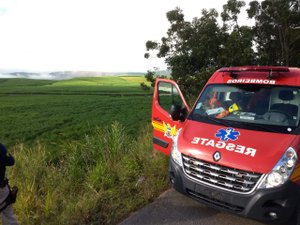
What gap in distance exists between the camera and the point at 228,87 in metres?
5.00

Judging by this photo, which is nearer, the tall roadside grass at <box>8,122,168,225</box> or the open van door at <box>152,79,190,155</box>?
the tall roadside grass at <box>8,122,168,225</box>

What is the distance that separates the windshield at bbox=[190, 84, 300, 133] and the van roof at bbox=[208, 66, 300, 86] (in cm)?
7

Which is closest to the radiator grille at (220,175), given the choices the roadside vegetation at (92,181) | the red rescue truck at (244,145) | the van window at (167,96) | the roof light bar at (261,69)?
the red rescue truck at (244,145)

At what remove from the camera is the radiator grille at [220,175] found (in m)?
3.60

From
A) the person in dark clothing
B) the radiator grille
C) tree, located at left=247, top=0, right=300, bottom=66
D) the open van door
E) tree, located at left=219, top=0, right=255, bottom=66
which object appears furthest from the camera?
tree, located at left=247, top=0, right=300, bottom=66

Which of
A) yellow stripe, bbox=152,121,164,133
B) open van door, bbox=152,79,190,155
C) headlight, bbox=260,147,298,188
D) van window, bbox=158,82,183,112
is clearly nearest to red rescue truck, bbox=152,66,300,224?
headlight, bbox=260,147,298,188

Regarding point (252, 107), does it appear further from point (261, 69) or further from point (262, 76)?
point (261, 69)

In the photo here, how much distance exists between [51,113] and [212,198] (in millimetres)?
29166

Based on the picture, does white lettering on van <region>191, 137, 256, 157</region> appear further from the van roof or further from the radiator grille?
the van roof

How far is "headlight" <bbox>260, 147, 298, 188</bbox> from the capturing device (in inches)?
137

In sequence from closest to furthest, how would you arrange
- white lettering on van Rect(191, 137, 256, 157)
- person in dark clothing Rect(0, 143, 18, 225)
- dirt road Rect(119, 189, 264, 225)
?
1. person in dark clothing Rect(0, 143, 18, 225)
2. white lettering on van Rect(191, 137, 256, 157)
3. dirt road Rect(119, 189, 264, 225)

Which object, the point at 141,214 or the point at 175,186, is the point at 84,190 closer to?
the point at 141,214

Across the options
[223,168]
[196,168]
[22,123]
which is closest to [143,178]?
[196,168]

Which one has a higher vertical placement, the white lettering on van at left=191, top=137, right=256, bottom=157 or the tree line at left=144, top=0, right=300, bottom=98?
the tree line at left=144, top=0, right=300, bottom=98
